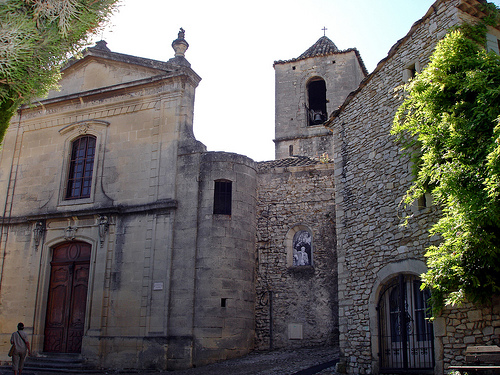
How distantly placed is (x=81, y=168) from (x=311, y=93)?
37.4 feet

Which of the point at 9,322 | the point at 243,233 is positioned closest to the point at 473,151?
the point at 243,233

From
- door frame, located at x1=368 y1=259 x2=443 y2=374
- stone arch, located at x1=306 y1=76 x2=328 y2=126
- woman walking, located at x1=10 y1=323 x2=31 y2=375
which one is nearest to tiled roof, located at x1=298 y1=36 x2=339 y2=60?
stone arch, located at x1=306 y1=76 x2=328 y2=126

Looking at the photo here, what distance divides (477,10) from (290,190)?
736cm

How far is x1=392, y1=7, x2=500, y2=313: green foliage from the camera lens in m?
7.24

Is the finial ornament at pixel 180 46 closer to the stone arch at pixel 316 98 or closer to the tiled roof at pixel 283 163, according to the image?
the tiled roof at pixel 283 163

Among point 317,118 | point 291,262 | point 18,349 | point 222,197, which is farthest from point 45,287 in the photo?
point 317,118

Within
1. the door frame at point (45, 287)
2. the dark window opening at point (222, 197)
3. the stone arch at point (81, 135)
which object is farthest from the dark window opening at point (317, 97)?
the door frame at point (45, 287)

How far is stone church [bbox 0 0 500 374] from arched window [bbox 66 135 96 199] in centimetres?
4

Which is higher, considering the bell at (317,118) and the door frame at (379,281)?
the bell at (317,118)

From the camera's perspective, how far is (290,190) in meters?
15.0

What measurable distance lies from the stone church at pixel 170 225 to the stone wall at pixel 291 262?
0.13ft

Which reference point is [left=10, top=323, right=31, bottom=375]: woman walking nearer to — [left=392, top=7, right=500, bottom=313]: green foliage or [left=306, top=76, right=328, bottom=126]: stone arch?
[left=392, top=7, right=500, bottom=313]: green foliage

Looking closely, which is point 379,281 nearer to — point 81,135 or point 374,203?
point 374,203

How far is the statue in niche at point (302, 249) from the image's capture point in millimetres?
14430
